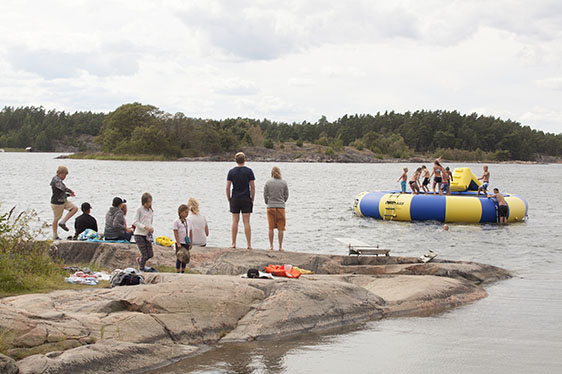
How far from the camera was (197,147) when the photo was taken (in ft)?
374

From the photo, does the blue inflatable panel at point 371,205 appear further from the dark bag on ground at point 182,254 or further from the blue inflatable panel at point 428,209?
the dark bag on ground at point 182,254

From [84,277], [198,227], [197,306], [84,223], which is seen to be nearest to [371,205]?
[198,227]

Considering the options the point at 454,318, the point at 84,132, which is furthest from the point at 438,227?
the point at 84,132

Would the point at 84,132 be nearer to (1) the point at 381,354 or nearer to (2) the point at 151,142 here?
(2) the point at 151,142

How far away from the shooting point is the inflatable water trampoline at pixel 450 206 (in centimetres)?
2394

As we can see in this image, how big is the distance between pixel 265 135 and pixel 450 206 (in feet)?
390

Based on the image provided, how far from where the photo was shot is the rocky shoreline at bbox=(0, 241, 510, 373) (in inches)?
263

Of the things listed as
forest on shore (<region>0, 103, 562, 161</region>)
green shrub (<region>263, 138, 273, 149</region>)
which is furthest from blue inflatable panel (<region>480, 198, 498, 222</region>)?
green shrub (<region>263, 138, 273, 149</region>)

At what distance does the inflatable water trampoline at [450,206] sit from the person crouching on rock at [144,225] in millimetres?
15471

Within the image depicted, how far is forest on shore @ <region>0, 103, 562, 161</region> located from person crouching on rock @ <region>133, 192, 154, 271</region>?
96614 millimetres

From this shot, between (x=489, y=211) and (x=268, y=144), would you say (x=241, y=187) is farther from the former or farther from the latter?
(x=268, y=144)

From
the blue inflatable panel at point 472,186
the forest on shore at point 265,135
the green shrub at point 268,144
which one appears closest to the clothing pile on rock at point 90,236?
the blue inflatable panel at point 472,186

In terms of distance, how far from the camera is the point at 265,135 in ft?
465

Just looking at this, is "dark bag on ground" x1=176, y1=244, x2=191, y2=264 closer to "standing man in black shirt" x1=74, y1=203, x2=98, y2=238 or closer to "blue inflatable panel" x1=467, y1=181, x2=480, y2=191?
"standing man in black shirt" x1=74, y1=203, x2=98, y2=238
